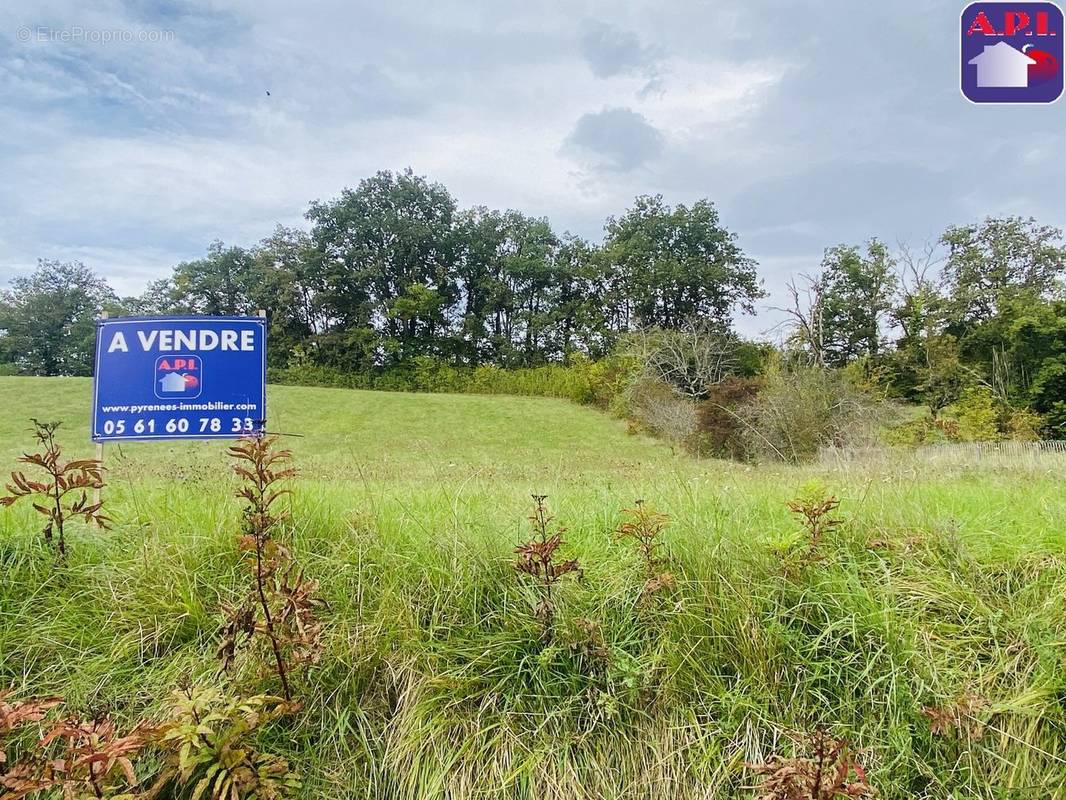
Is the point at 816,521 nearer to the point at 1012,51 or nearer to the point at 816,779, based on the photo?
the point at 816,779

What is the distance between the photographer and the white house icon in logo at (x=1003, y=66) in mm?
4000

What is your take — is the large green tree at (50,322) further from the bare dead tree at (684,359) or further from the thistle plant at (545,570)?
the thistle plant at (545,570)

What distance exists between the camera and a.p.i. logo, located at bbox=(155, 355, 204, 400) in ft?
11.0

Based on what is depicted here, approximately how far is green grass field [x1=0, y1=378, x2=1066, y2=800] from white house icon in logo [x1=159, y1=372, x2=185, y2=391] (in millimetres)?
1416

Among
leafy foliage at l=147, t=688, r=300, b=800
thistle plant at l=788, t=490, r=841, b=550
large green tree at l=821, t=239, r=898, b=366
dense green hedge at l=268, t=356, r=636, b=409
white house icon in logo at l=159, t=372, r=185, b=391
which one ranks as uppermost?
large green tree at l=821, t=239, r=898, b=366

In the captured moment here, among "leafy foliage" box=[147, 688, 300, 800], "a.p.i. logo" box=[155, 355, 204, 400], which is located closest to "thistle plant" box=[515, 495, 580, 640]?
"leafy foliage" box=[147, 688, 300, 800]

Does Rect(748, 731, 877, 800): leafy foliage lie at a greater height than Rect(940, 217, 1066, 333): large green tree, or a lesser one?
lesser

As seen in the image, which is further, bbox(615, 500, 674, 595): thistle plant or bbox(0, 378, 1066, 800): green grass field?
bbox(615, 500, 674, 595): thistle plant

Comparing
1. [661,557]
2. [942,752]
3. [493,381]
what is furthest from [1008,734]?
[493,381]

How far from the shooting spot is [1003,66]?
4.07 metres

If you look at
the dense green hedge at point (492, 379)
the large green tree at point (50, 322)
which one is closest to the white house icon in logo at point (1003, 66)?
the dense green hedge at point (492, 379)

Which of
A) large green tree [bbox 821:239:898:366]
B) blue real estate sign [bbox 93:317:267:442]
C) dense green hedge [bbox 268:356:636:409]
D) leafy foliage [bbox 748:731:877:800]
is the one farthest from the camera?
dense green hedge [bbox 268:356:636:409]

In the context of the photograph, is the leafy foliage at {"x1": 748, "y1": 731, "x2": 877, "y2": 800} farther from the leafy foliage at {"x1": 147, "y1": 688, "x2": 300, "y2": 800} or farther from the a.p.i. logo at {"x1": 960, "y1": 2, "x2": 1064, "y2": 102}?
the a.p.i. logo at {"x1": 960, "y1": 2, "x2": 1064, "y2": 102}

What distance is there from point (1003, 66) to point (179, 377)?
256 inches
